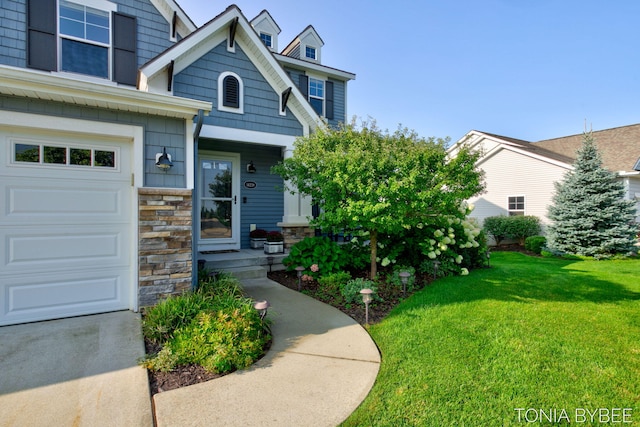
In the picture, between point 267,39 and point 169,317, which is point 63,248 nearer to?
point 169,317

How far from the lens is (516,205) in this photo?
14078 mm

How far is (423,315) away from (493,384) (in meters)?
1.60

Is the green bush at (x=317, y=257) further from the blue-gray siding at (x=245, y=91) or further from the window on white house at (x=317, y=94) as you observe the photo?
the window on white house at (x=317, y=94)

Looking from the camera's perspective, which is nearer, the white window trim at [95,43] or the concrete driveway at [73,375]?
the concrete driveway at [73,375]

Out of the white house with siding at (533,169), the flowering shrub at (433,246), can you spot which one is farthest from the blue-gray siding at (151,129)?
the white house with siding at (533,169)

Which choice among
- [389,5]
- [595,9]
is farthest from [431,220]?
[595,9]

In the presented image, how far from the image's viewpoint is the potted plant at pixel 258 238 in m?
7.79

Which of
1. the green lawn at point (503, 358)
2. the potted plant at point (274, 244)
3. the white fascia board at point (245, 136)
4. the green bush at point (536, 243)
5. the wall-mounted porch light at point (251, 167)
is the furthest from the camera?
the green bush at point (536, 243)

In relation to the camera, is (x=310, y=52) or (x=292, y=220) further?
(x=310, y=52)

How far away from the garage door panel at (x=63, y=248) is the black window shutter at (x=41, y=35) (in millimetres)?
4203

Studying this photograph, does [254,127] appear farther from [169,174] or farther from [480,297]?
[480,297]

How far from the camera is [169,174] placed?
15.3 feet

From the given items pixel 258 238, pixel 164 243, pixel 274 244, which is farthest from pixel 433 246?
pixel 164 243

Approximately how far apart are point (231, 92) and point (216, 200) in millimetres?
2599
